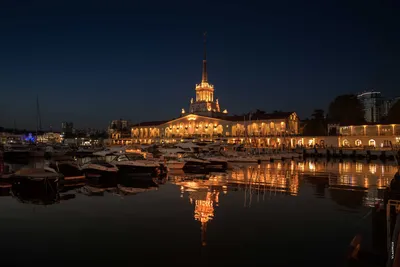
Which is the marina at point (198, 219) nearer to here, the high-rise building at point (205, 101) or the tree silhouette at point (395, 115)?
the tree silhouette at point (395, 115)

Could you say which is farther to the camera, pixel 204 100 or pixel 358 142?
pixel 204 100

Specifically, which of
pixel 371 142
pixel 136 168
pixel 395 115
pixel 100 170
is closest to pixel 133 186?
pixel 100 170

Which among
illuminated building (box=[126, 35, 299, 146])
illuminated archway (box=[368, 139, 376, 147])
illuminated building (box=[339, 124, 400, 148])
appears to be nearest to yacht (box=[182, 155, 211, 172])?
illuminated building (box=[126, 35, 299, 146])

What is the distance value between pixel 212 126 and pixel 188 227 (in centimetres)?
11498

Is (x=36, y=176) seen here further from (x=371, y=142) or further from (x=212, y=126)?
(x=212, y=126)

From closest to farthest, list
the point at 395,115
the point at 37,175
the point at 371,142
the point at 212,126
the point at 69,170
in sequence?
the point at 37,175
the point at 69,170
the point at 371,142
the point at 395,115
the point at 212,126

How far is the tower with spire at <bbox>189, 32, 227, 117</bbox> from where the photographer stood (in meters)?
142

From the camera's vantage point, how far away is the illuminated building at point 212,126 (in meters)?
112

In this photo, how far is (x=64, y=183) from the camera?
96.4 feet

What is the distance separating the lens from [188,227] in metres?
14.9

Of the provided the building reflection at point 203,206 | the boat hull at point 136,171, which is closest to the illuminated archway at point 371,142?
the boat hull at point 136,171

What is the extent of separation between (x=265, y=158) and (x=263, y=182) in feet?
106

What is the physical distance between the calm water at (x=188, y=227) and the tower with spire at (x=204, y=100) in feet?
388

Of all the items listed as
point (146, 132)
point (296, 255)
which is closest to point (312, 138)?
point (146, 132)
